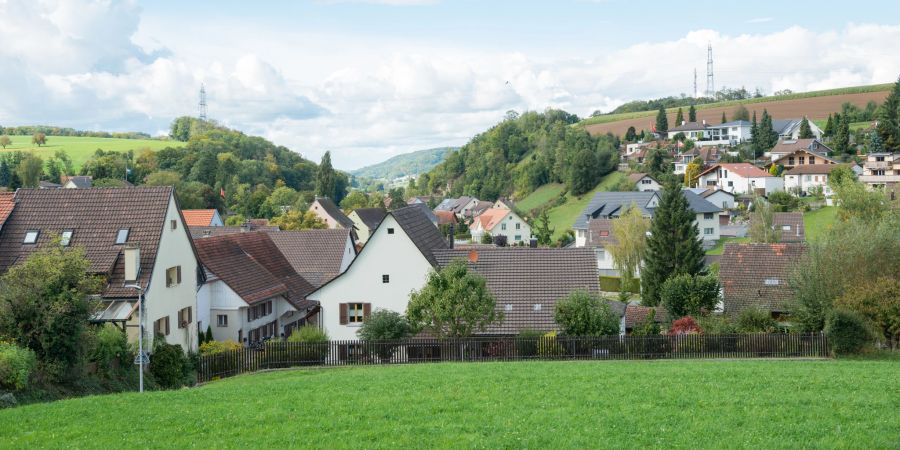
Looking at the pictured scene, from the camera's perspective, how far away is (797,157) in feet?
413

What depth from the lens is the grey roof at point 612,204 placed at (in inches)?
3935

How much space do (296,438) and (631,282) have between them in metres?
58.2

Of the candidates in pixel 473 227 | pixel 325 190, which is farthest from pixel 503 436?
pixel 325 190

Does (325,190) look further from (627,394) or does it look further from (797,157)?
(627,394)

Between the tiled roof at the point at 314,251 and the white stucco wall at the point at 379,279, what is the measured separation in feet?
52.5

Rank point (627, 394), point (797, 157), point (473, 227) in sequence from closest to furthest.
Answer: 1. point (627, 394)
2. point (797, 157)
3. point (473, 227)

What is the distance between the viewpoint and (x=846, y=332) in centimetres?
3050

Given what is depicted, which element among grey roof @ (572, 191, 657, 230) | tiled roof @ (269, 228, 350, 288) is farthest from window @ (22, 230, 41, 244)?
grey roof @ (572, 191, 657, 230)

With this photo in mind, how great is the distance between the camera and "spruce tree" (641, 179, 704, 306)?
58.1m

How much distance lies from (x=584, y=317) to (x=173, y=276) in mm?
17996

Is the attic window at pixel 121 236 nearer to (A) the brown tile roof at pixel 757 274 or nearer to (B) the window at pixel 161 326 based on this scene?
(B) the window at pixel 161 326

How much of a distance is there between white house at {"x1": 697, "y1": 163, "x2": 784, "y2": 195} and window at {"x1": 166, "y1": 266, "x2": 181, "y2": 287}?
96.9 m

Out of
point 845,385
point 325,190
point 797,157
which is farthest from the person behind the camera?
point 325,190

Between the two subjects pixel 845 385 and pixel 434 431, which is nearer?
pixel 434 431
